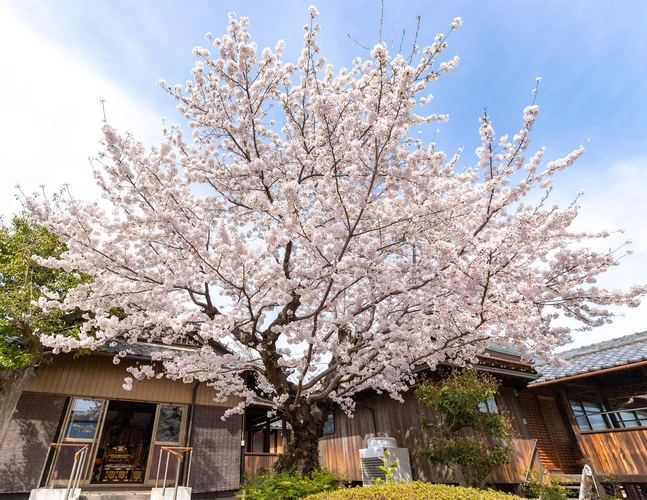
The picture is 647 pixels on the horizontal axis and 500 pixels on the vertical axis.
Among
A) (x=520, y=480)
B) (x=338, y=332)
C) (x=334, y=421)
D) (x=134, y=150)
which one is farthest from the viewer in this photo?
(x=334, y=421)

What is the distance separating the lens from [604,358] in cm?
1039

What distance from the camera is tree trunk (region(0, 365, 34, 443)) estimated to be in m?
8.34

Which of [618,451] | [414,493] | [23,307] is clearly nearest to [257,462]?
[23,307]

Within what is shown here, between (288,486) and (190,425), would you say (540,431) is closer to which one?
(288,486)

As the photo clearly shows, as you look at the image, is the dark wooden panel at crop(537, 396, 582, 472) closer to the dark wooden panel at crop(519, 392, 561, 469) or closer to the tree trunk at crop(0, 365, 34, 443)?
the dark wooden panel at crop(519, 392, 561, 469)

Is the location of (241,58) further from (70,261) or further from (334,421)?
(334,421)

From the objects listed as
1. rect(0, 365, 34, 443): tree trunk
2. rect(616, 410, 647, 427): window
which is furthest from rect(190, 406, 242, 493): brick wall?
rect(616, 410, 647, 427): window

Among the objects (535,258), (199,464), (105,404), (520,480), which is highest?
(535,258)

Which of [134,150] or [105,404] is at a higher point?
[134,150]

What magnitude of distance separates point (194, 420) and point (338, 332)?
5.54 meters

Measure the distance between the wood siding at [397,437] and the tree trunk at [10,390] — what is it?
30.8 ft

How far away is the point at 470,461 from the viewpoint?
305 inches

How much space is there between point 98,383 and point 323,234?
7.87 m

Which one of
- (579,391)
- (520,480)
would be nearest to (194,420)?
(520,480)
